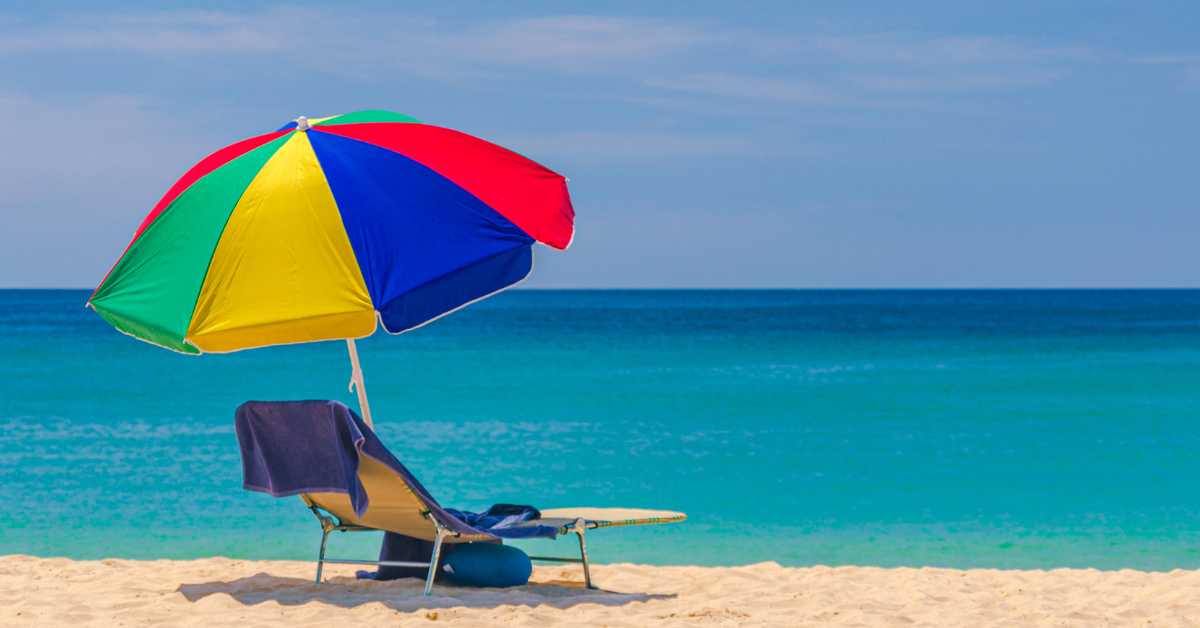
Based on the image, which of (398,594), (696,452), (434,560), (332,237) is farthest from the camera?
(696,452)

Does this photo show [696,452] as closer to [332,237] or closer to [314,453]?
[314,453]

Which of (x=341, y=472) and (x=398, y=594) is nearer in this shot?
(x=341, y=472)

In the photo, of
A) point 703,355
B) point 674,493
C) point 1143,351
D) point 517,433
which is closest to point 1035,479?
point 674,493

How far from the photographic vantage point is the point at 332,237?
5.30 m

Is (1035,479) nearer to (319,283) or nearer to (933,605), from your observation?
(933,605)

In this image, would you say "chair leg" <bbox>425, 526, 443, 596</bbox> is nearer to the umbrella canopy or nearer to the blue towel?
the blue towel

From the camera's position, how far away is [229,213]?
5.51 m

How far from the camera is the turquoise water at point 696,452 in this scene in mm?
9898

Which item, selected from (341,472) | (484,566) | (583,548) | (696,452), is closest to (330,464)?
(341,472)

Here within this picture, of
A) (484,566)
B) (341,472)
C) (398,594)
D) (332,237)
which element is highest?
(332,237)

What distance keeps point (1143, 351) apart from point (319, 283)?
3832 cm

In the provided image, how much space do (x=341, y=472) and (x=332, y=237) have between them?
0.87 m

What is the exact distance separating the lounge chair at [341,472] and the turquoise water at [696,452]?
322 centimetres

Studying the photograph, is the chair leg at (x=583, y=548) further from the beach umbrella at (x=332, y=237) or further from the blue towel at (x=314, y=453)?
the beach umbrella at (x=332, y=237)
